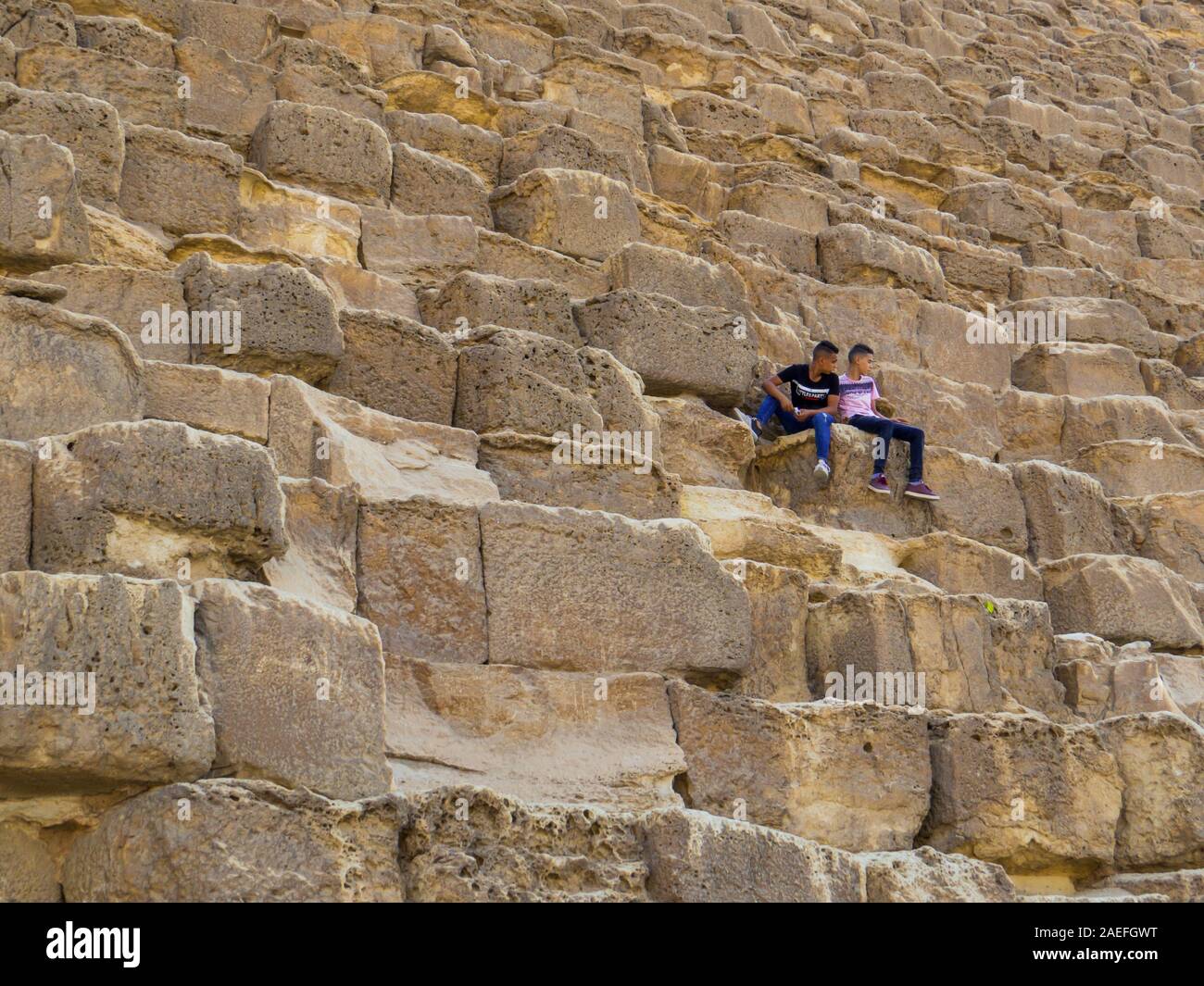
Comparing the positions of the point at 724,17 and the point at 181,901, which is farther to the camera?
the point at 724,17

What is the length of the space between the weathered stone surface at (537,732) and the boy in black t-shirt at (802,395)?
2.31 metres

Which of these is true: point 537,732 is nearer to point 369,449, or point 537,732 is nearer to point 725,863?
point 725,863

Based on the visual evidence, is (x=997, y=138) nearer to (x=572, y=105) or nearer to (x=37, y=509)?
(x=572, y=105)

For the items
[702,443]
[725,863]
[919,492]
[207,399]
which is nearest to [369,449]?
[207,399]

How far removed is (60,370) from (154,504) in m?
0.86

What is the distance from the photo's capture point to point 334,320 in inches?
246

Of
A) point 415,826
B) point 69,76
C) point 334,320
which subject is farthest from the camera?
point 69,76

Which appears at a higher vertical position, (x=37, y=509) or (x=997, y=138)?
(x=997, y=138)

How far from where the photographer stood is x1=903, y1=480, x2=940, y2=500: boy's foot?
7.50m

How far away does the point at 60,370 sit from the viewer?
17.4 feet

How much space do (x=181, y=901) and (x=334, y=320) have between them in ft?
9.01

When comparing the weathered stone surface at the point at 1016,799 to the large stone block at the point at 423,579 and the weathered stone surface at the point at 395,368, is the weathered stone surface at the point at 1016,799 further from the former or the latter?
the weathered stone surface at the point at 395,368

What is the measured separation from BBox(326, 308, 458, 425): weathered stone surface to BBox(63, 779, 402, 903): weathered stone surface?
2313mm

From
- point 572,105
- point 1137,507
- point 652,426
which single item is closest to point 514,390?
point 652,426
